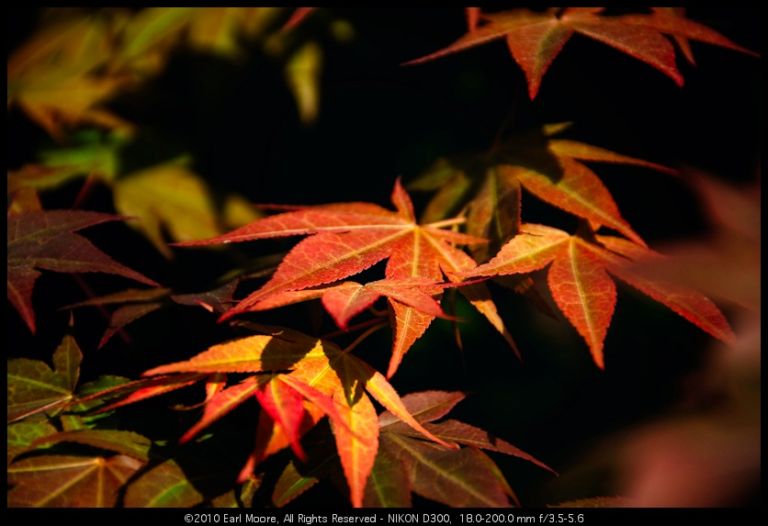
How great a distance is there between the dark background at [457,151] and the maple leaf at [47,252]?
0.60 feet

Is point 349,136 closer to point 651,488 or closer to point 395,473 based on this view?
point 395,473

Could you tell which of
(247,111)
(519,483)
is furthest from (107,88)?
(519,483)

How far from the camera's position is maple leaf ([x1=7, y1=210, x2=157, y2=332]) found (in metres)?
0.60

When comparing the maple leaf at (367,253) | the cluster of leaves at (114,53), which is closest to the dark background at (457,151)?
the cluster of leaves at (114,53)

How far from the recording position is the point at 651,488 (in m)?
0.30

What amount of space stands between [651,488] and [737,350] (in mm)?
108

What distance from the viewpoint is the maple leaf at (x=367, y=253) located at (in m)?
0.50

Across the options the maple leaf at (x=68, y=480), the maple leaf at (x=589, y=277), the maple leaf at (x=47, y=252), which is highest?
the maple leaf at (x=47, y=252)

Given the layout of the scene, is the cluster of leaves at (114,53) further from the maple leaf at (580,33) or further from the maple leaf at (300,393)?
the maple leaf at (300,393)

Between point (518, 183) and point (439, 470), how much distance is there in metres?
0.36

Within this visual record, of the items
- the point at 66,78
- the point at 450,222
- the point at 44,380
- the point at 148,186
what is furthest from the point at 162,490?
the point at 66,78

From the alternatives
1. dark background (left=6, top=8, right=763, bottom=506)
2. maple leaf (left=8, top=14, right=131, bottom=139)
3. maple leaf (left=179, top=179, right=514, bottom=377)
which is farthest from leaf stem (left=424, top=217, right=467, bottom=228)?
maple leaf (left=8, top=14, right=131, bottom=139)

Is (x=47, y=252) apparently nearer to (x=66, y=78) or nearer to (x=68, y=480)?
(x=68, y=480)

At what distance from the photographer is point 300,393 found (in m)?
0.48
